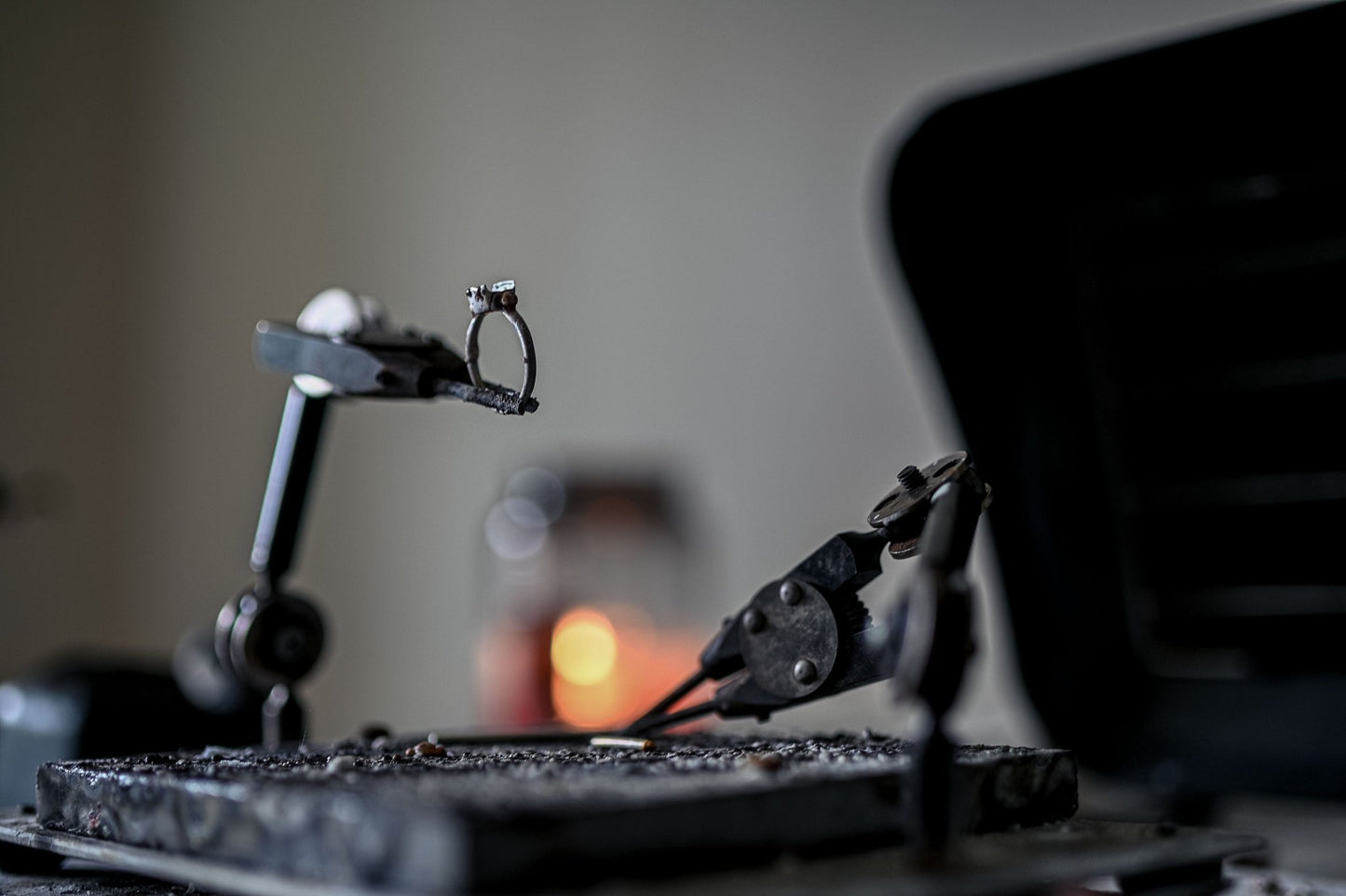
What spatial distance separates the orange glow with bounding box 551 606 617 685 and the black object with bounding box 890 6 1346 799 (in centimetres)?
118

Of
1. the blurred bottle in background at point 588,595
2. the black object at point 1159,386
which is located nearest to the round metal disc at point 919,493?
the black object at point 1159,386

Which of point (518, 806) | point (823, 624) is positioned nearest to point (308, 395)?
point (823, 624)

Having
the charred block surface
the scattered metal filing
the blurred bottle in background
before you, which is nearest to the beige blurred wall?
the blurred bottle in background

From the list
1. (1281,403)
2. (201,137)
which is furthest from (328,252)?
(1281,403)

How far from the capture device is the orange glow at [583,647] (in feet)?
7.82

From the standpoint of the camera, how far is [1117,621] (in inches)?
51.8

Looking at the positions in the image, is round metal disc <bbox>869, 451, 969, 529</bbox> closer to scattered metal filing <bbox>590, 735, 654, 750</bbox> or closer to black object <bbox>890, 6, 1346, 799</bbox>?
scattered metal filing <bbox>590, 735, 654, 750</bbox>

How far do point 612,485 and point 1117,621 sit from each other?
4.37 feet

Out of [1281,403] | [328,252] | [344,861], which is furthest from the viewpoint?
[328,252]

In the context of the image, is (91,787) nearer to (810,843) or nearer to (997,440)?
(810,843)

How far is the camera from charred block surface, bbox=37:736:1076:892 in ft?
1.37

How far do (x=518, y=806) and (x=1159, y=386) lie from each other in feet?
3.40

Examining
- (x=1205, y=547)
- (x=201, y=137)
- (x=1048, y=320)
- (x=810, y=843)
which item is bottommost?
(x=810, y=843)

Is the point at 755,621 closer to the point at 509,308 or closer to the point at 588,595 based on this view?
the point at 509,308
